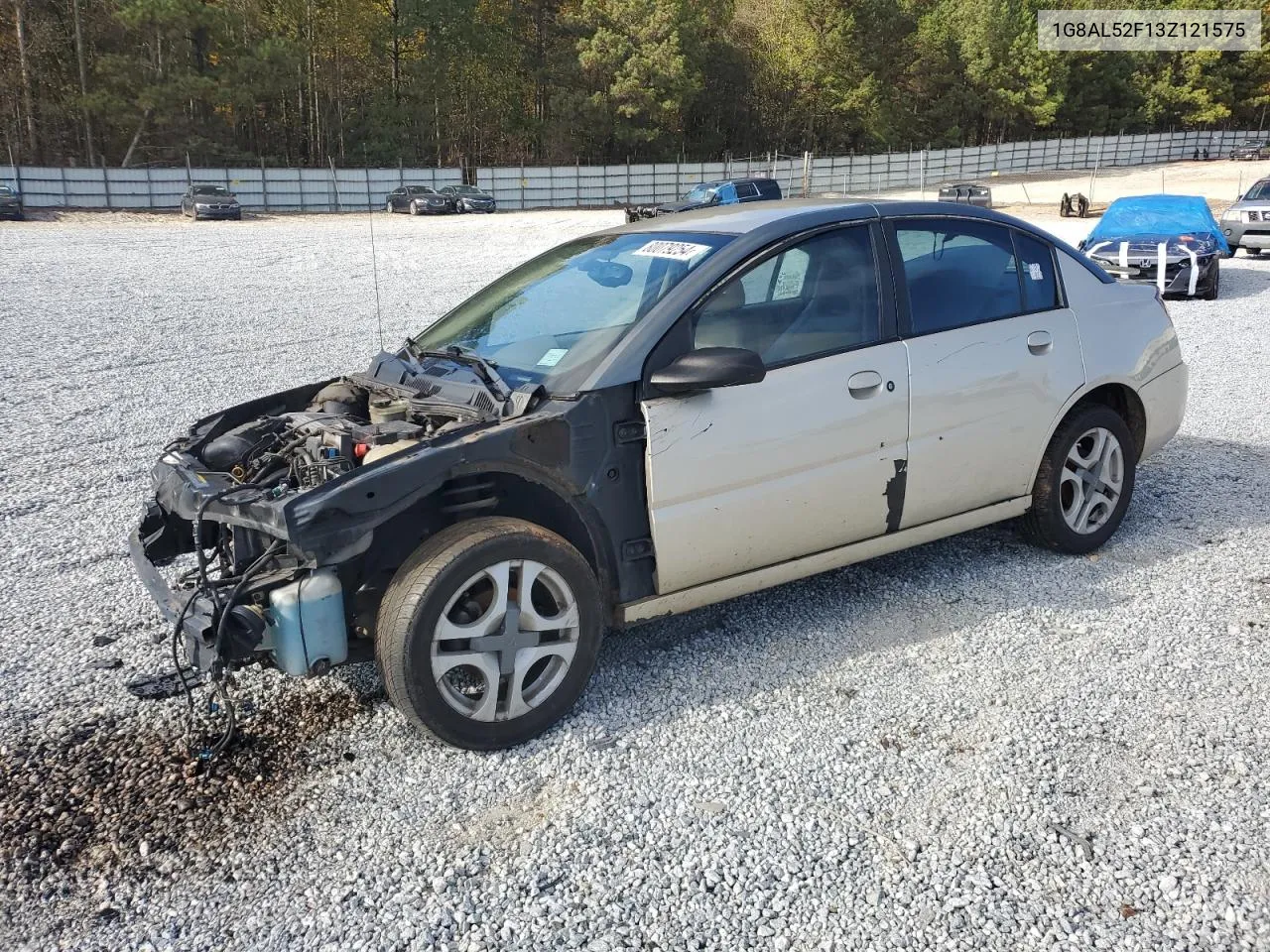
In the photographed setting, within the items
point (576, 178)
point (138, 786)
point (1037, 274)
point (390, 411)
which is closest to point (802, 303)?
point (1037, 274)

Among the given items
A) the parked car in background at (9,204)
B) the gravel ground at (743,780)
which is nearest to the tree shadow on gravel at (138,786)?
the gravel ground at (743,780)

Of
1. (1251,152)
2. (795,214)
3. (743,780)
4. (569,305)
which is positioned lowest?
(743,780)

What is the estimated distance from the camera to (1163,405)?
16.4ft

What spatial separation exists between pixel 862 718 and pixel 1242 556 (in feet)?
8.30

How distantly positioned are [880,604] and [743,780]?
1.47 meters

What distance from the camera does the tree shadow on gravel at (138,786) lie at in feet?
9.17

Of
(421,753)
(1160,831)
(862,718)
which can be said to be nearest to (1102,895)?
(1160,831)

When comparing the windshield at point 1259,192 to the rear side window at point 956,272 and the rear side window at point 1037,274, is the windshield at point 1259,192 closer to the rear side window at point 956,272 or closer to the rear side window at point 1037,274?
the rear side window at point 1037,274

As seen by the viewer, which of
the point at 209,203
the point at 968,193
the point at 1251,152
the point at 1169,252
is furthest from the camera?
the point at 1251,152

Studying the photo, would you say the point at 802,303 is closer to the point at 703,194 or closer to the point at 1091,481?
the point at 1091,481

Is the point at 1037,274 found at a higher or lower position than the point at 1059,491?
higher

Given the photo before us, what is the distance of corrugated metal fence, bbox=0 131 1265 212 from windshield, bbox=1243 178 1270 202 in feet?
82.7

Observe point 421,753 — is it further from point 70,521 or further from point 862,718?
point 70,521

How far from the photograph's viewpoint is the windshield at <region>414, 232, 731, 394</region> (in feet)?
11.8
